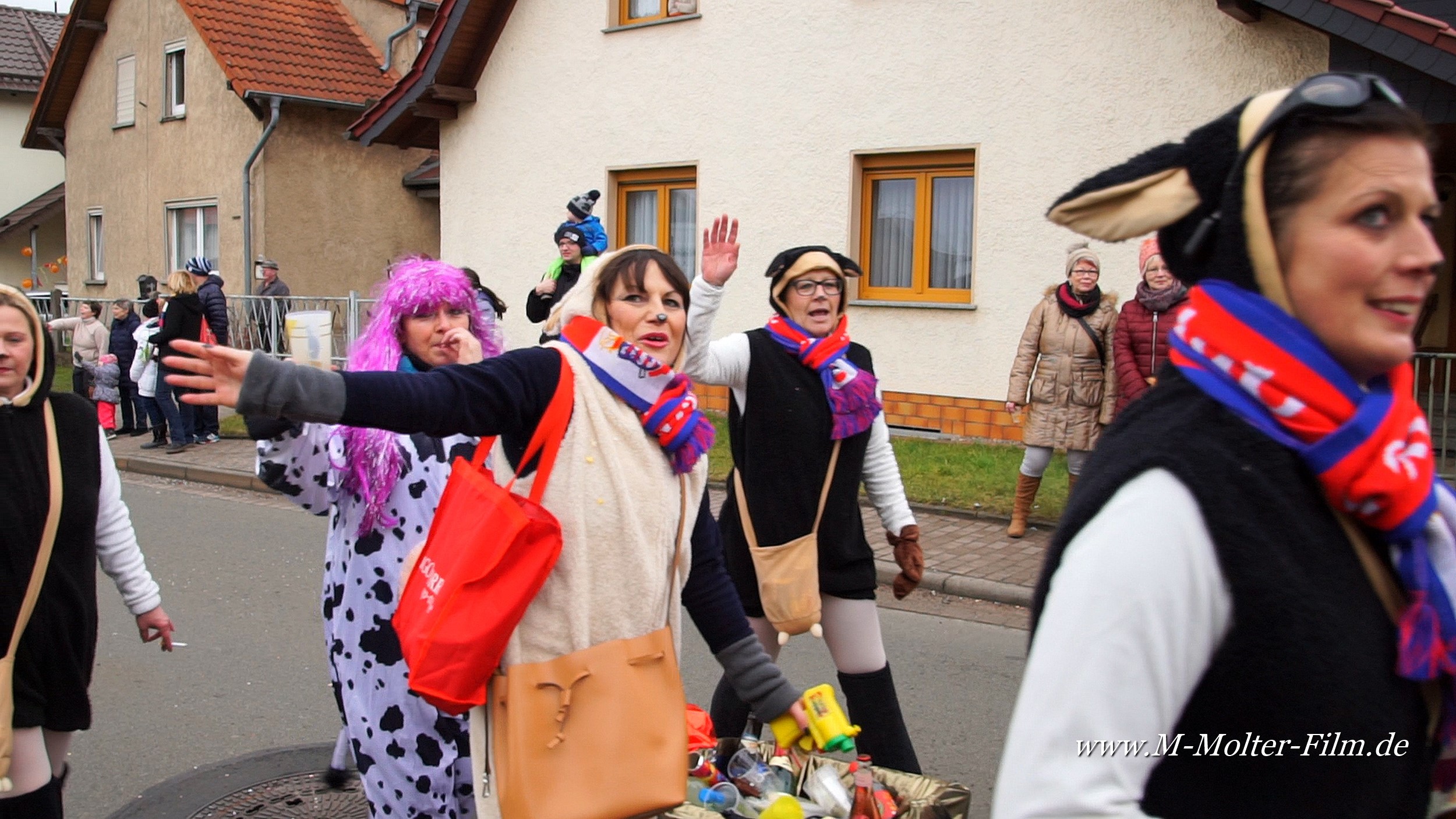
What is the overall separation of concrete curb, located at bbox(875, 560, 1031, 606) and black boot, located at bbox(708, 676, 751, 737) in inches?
110

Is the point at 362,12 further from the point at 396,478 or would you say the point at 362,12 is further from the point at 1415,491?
the point at 1415,491

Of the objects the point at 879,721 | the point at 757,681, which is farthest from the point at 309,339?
the point at 879,721

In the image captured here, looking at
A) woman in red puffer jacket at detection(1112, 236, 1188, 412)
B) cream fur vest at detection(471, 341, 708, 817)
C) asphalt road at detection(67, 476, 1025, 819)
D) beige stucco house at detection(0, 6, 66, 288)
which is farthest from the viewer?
beige stucco house at detection(0, 6, 66, 288)

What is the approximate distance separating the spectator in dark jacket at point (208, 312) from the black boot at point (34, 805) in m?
9.60

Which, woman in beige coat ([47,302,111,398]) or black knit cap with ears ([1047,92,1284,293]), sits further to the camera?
woman in beige coat ([47,302,111,398])

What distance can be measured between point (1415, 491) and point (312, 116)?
20.9 m

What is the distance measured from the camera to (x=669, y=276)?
2.68 m

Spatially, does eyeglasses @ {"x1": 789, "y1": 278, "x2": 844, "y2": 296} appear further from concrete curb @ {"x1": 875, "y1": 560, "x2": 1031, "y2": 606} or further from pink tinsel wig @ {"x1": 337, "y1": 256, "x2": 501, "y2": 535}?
concrete curb @ {"x1": 875, "y1": 560, "x2": 1031, "y2": 606}

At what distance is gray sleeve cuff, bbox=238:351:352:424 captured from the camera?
188cm

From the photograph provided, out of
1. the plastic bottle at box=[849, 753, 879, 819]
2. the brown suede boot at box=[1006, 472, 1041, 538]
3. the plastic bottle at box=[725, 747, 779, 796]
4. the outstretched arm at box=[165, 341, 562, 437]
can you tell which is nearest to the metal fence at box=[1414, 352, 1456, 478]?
the brown suede boot at box=[1006, 472, 1041, 538]

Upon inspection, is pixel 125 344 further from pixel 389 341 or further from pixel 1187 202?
pixel 1187 202

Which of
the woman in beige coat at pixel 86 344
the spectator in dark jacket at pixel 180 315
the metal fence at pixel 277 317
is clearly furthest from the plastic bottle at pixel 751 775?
the woman in beige coat at pixel 86 344

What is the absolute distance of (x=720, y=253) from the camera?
3.87 m

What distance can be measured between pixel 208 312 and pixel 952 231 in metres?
7.37
